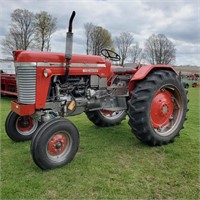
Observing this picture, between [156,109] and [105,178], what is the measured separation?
1.67m

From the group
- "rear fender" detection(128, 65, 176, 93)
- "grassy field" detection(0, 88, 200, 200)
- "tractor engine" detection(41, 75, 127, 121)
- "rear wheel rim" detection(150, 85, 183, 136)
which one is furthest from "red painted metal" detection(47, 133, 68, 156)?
"rear wheel rim" detection(150, 85, 183, 136)

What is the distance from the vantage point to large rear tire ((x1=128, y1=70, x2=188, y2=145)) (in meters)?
4.09

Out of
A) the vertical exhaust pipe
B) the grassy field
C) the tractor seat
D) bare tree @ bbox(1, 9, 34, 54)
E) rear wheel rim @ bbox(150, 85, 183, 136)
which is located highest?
bare tree @ bbox(1, 9, 34, 54)

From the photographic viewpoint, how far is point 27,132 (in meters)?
4.68

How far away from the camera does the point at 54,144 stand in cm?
353

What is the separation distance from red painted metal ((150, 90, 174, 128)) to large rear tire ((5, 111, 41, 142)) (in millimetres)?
2000

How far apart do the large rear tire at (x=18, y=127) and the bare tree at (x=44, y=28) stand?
31.8 m

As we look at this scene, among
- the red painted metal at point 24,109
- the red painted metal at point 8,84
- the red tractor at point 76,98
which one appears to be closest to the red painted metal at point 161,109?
the red tractor at point 76,98

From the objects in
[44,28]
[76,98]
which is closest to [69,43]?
[76,98]

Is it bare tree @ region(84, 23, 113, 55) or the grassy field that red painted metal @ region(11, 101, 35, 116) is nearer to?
the grassy field

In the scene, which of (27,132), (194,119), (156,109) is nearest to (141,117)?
(156,109)

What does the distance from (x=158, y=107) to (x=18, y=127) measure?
95.3 inches

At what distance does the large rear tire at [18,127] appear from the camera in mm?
4508

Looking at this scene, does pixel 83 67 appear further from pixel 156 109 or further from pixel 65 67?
pixel 156 109
